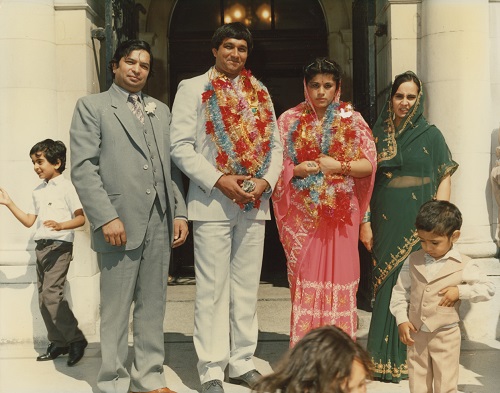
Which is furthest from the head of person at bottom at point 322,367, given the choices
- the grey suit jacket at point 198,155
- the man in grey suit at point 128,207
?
the grey suit jacket at point 198,155

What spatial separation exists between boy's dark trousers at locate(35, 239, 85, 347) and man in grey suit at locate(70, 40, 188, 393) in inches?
41.7

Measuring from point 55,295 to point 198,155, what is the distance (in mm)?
1698

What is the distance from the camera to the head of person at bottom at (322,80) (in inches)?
187

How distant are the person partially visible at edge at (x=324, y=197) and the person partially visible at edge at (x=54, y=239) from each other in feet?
5.34

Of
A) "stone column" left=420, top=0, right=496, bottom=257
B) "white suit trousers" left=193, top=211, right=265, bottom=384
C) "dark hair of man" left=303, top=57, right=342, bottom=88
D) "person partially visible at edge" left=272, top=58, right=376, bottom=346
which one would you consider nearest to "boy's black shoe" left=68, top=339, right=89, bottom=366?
"white suit trousers" left=193, top=211, right=265, bottom=384

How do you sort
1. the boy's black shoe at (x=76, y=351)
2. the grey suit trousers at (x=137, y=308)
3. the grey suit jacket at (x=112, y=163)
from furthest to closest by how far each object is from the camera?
the boy's black shoe at (x=76, y=351) → the grey suit trousers at (x=137, y=308) → the grey suit jacket at (x=112, y=163)

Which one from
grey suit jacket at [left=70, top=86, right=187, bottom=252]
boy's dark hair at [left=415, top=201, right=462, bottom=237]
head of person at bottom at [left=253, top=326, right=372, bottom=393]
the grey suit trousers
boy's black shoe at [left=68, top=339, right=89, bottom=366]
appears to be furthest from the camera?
boy's black shoe at [left=68, top=339, right=89, bottom=366]

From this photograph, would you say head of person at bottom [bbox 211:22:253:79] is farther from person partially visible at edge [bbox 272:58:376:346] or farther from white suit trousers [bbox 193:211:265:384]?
white suit trousers [bbox 193:211:265:384]

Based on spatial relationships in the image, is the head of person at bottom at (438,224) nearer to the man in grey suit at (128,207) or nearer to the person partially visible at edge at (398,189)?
the person partially visible at edge at (398,189)

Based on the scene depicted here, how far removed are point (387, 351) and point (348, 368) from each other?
9.96 ft

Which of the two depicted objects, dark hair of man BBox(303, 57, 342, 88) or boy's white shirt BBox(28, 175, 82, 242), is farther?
boy's white shirt BBox(28, 175, 82, 242)

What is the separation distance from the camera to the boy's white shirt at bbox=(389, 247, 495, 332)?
3.75 metres

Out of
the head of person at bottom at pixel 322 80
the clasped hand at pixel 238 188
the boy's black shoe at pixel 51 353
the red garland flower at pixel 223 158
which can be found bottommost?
the boy's black shoe at pixel 51 353

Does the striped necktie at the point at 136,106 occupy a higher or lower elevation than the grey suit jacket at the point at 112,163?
higher
